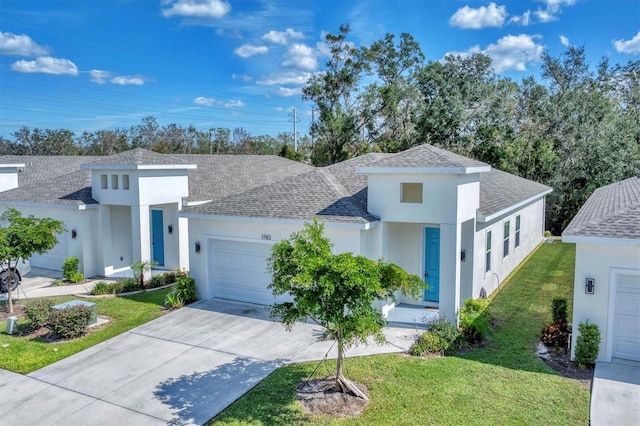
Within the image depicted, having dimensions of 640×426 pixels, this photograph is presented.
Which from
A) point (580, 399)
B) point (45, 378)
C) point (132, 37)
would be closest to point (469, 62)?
point (132, 37)

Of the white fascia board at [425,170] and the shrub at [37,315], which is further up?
the white fascia board at [425,170]

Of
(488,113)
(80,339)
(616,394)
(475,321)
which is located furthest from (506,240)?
(488,113)

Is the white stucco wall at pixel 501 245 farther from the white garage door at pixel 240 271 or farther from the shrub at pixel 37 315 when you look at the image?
the shrub at pixel 37 315

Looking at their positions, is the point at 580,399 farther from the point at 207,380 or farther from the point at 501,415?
the point at 207,380

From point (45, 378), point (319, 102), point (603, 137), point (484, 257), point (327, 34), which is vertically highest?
point (327, 34)

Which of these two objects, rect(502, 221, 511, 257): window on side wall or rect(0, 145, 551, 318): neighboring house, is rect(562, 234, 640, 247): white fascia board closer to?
rect(0, 145, 551, 318): neighboring house

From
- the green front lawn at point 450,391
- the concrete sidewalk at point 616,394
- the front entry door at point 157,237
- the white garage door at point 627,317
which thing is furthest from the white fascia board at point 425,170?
the front entry door at point 157,237
